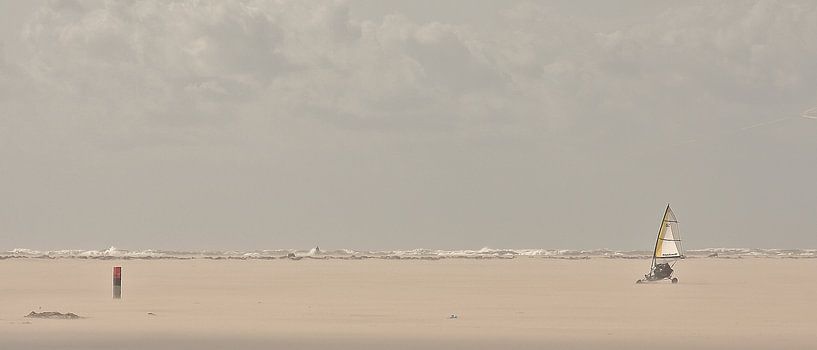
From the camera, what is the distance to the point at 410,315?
31.3 meters

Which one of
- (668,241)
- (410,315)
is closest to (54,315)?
(410,315)

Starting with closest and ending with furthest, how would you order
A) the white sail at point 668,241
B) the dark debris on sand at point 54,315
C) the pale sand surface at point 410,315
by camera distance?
the pale sand surface at point 410,315 < the dark debris on sand at point 54,315 < the white sail at point 668,241

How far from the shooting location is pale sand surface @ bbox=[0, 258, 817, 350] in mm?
24031

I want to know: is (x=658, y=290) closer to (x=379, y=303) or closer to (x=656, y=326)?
(x=379, y=303)

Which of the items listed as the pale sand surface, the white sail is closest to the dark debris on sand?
the pale sand surface

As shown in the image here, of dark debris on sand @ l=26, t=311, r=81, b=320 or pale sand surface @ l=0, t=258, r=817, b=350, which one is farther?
dark debris on sand @ l=26, t=311, r=81, b=320

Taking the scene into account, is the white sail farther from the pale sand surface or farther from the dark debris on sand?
the dark debris on sand

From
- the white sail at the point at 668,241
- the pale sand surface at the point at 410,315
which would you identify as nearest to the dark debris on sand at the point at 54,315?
the pale sand surface at the point at 410,315

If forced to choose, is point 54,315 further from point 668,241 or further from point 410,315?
point 668,241

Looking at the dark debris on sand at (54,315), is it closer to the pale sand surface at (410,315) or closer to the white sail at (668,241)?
the pale sand surface at (410,315)

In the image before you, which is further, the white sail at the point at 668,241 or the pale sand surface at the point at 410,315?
the white sail at the point at 668,241

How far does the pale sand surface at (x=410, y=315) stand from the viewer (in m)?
24.0

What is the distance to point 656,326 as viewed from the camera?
27906mm

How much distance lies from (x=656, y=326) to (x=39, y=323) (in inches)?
520
